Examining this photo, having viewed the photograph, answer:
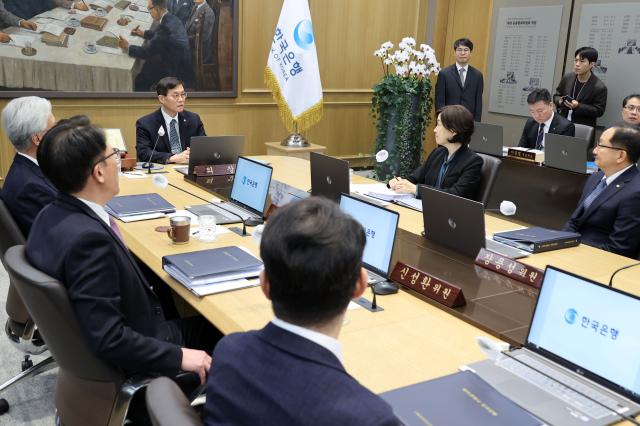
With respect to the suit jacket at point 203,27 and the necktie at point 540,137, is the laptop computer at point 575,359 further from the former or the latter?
the suit jacket at point 203,27

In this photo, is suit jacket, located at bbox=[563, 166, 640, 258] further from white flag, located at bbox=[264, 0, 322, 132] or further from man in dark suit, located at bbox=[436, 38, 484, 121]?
white flag, located at bbox=[264, 0, 322, 132]

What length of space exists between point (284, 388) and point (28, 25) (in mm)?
5067

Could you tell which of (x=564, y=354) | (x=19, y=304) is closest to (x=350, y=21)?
(x=19, y=304)

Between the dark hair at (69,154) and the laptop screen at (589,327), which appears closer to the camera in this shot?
the laptop screen at (589,327)

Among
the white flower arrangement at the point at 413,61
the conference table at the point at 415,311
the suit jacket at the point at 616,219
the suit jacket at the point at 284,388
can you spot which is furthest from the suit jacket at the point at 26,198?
the white flower arrangement at the point at 413,61

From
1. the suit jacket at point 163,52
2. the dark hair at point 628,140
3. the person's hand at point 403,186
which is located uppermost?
the suit jacket at point 163,52

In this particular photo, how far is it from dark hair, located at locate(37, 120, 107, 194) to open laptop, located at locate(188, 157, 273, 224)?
3.23 feet

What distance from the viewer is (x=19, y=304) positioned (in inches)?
84.9

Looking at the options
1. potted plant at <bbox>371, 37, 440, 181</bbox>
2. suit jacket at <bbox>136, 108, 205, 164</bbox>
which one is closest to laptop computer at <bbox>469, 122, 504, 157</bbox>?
potted plant at <bbox>371, 37, 440, 181</bbox>

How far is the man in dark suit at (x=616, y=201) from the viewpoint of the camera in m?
2.64

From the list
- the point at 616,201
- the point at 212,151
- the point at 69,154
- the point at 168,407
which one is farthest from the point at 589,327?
the point at 212,151

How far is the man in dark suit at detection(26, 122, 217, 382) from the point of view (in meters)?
1.50

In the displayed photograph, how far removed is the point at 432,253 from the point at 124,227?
131cm

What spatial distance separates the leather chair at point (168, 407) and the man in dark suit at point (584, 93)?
5.38 meters
